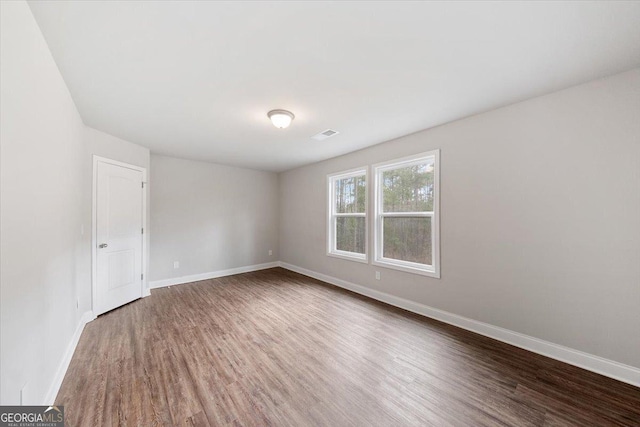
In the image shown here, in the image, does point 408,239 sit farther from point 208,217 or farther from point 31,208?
point 208,217

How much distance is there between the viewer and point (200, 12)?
138 cm

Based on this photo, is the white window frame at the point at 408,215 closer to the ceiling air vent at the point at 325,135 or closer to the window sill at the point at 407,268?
the window sill at the point at 407,268

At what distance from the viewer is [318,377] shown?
6.45ft

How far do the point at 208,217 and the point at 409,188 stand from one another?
403 cm

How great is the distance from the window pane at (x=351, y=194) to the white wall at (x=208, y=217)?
2.11m

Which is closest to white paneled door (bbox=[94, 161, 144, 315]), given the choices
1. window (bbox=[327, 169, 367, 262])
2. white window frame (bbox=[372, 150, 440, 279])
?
window (bbox=[327, 169, 367, 262])

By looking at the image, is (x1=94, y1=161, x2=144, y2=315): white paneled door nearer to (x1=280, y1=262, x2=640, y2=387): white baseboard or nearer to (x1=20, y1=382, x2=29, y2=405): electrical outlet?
(x1=20, y1=382, x2=29, y2=405): electrical outlet

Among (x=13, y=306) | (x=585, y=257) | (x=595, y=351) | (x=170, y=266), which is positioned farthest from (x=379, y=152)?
(x=170, y=266)

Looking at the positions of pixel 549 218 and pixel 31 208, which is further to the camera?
pixel 549 218

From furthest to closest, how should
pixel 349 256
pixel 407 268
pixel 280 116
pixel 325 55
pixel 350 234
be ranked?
pixel 350 234, pixel 349 256, pixel 407 268, pixel 280 116, pixel 325 55

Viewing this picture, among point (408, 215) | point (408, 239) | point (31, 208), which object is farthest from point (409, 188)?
point (31, 208)

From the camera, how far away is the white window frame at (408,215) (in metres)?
3.10

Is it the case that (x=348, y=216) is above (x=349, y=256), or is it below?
above

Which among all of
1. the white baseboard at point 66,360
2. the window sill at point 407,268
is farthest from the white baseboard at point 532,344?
the white baseboard at point 66,360
